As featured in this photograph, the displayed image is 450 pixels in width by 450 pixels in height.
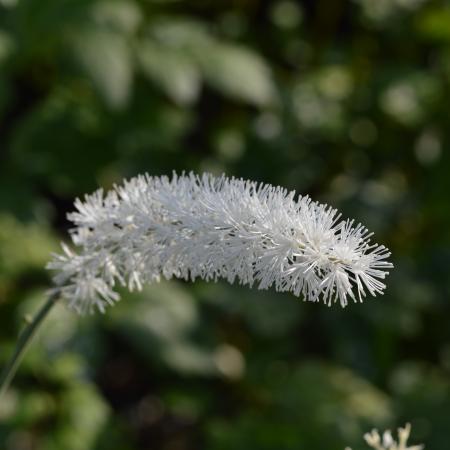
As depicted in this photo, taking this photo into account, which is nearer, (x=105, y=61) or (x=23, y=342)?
(x=23, y=342)

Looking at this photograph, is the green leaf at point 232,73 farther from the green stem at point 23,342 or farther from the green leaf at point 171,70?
the green stem at point 23,342

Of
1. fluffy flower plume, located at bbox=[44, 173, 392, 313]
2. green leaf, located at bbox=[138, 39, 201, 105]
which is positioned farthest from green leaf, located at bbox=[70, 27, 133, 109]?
fluffy flower plume, located at bbox=[44, 173, 392, 313]

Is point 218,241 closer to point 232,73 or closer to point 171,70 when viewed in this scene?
point 171,70

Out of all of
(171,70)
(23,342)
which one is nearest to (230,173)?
(171,70)

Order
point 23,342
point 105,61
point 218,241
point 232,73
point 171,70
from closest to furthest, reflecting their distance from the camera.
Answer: point 218,241
point 23,342
point 105,61
point 171,70
point 232,73

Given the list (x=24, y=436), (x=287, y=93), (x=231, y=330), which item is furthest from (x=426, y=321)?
(x=24, y=436)

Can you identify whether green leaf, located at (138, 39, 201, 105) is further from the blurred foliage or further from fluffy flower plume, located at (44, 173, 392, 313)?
fluffy flower plume, located at (44, 173, 392, 313)

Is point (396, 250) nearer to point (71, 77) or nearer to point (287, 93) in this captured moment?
point (287, 93)
